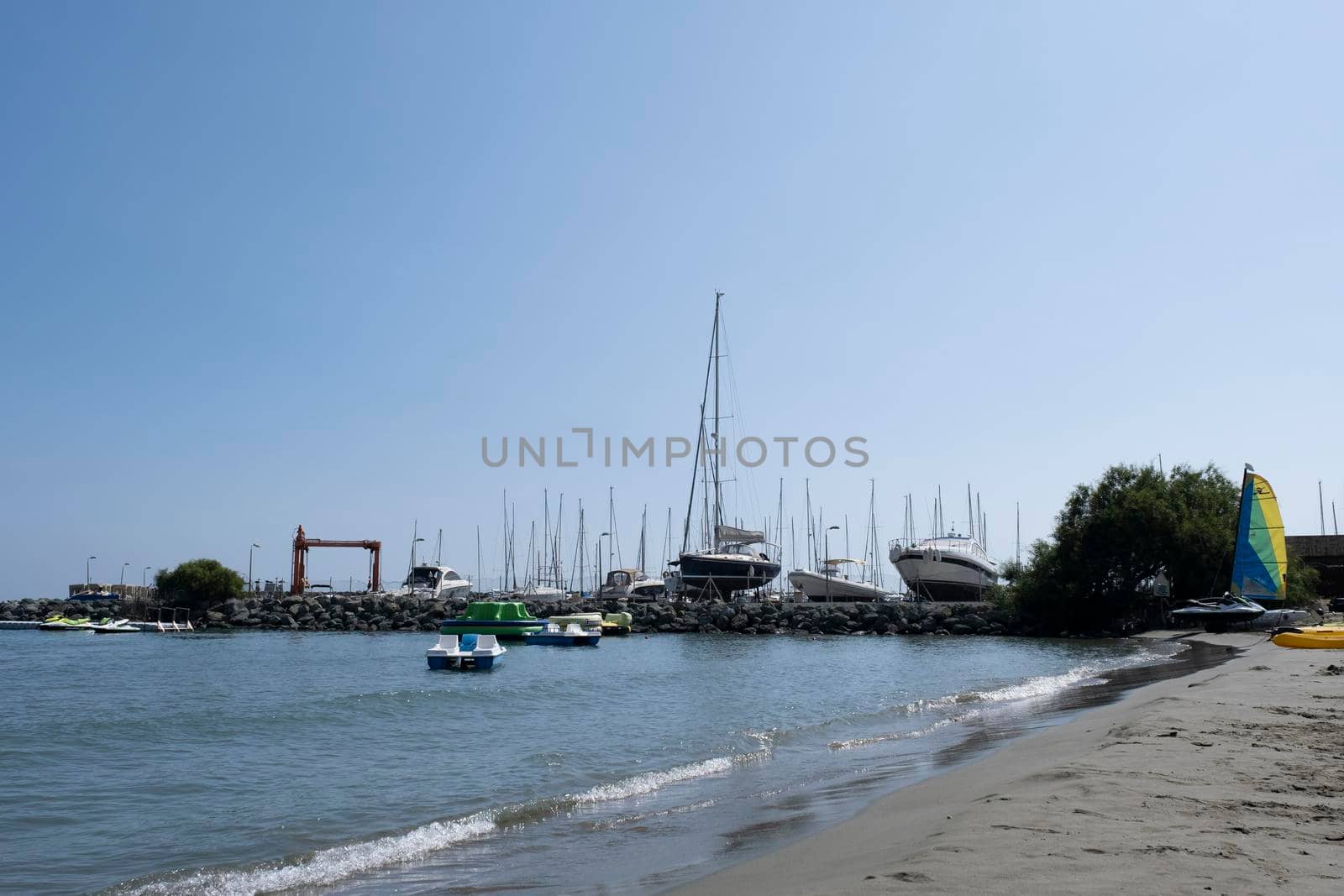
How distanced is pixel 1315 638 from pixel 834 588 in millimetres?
56725

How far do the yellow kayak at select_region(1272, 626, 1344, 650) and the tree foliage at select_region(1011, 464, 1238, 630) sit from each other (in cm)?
2227

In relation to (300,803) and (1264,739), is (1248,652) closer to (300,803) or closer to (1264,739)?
(1264,739)

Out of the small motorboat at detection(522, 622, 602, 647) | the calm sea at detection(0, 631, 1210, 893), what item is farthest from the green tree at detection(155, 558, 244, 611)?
the calm sea at detection(0, 631, 1210, 893)

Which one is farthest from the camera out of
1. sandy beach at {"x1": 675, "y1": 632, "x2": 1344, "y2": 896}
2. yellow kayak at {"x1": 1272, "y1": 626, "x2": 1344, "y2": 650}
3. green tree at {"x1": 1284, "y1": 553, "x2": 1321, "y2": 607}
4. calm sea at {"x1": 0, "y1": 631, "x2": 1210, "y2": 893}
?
green tree at {"x1": 1284, "y1": 553, "x2": 1321, "y2": 607}

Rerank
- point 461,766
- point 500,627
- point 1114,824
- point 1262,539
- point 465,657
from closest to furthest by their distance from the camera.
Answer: point 1114,824 < point 461,766 < point 465,657 < point 1262,539 < point 500,627

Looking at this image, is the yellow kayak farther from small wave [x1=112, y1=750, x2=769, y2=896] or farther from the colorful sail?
small wave [x1=112, y1=750, x2=769, y2=896]

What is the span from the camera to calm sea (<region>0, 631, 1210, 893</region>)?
9.12m

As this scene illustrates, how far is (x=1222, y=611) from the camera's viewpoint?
40969mm

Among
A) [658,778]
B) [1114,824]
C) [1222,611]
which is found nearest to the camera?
[1114,824]

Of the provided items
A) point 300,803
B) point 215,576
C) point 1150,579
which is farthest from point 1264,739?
point 215,576

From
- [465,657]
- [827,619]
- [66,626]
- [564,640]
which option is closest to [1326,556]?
[827,619]

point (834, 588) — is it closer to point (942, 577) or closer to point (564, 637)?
point (942, 577)

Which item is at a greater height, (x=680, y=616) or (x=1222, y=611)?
(x=1222, y=611)

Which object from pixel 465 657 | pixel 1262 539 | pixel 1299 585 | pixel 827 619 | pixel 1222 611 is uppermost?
pixel 1262 539
